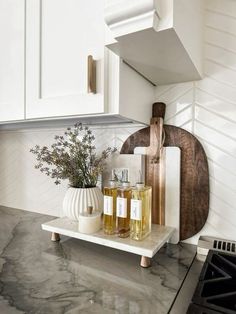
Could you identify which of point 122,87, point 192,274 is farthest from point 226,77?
point 192,274

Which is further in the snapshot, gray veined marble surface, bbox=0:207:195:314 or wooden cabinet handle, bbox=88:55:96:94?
wooden cabinet handle, bbox=88:55:96:94

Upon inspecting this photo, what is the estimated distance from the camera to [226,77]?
0.84 metres

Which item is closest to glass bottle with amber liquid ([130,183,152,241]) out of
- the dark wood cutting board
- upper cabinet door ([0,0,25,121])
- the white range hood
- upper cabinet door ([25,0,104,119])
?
the dark wood cutting board

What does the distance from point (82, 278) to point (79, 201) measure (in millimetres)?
307

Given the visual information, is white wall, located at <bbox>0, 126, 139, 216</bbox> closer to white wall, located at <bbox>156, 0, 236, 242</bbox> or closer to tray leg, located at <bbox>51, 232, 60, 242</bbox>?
tray leg, located at <bbox>51, 232, 60, 242</bbox>

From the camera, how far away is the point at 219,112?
0.85 m

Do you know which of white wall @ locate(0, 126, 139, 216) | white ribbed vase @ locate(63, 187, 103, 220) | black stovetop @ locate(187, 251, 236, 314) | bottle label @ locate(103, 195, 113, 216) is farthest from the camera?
white wall @ locate(0, 126, 139, 216)

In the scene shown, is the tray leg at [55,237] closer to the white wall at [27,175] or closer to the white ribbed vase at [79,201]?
the white ribbed vase at [79,201]

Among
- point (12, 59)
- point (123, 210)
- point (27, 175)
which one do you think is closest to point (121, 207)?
point (123, 210)

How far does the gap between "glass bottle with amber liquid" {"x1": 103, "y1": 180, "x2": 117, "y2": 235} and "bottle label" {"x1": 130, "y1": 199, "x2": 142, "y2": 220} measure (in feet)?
0.27

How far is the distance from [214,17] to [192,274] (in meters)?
→ 0.92

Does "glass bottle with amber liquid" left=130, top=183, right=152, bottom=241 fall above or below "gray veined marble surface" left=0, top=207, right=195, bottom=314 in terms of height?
above

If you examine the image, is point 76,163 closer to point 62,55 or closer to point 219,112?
point 62,55

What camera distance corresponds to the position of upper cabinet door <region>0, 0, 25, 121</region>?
0.88 metres
